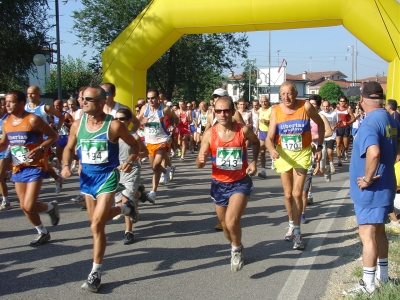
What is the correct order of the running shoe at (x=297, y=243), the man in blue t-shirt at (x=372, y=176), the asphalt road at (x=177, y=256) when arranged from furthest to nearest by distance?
the running shoe at (x=297, y=243) < the asphalt road at (x=177, y=256) < the man in blue t-shirt at (x=372, y=176)

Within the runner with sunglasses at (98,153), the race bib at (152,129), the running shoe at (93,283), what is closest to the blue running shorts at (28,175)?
the runner with sunglasses at (98,153)

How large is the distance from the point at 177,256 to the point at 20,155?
7.35 feet

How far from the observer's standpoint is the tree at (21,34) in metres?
17.2

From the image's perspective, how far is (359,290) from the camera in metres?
4.06

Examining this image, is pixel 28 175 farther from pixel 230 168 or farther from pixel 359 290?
pixel 359 290

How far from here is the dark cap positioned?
4062mm

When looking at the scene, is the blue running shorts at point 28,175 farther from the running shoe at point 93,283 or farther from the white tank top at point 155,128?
the white tank top at point 155,128

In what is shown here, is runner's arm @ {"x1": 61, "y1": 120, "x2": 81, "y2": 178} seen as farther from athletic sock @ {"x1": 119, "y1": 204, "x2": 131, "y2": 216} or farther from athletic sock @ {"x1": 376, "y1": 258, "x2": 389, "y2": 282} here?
athletic sock @ {"x1": 376, "y1": 258, "x2": 389, "y2": 282}

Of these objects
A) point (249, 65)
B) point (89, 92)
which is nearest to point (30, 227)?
point (89, 92)

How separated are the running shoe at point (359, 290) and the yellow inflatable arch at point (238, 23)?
753 cm

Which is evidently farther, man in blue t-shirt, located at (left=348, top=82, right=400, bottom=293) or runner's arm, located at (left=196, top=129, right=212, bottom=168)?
runner's arm, located at (left=196, top=129, right=212, bottom=168)

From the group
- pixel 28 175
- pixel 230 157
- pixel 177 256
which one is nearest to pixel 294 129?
pixel 230 157

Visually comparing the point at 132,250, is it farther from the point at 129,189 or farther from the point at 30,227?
the point at 30,227

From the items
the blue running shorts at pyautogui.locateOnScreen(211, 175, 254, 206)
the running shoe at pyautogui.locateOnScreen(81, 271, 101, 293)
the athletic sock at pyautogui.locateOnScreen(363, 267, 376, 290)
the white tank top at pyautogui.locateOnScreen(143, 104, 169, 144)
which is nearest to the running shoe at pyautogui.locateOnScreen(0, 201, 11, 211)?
the white tank top at pyautogui.locateOnScreen(143, 104, 169, 144)
